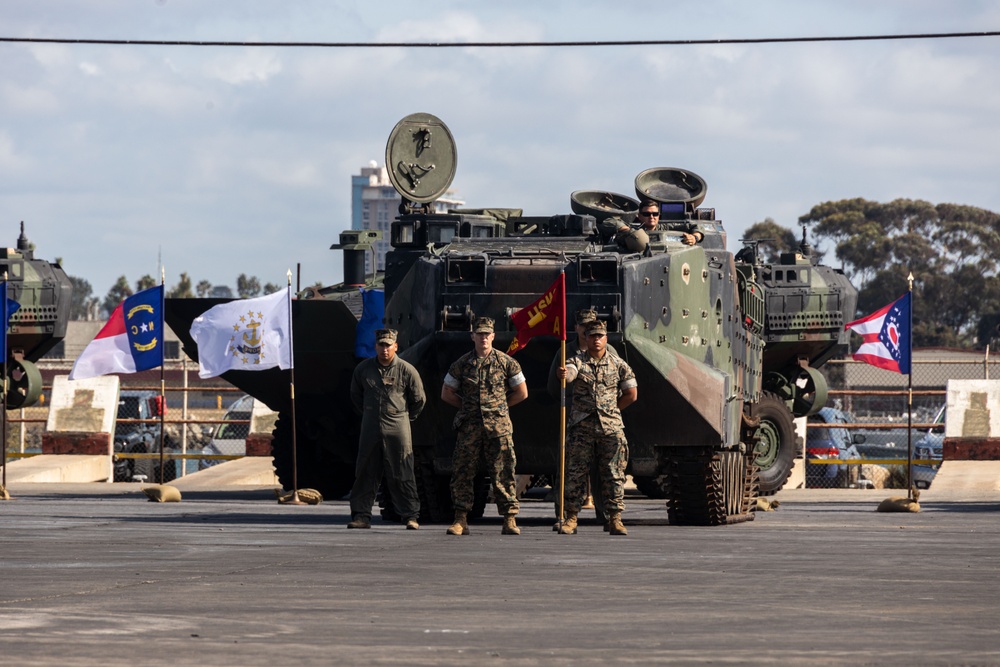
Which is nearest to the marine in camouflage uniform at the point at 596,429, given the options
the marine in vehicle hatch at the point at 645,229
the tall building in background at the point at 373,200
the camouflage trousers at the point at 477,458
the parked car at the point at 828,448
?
the camouflage trousers at the point at 477,458

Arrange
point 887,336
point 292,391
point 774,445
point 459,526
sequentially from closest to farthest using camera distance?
point 459,526, point 292,391, point 887,336, point 774,445

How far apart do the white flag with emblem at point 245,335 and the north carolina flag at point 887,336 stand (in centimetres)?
783

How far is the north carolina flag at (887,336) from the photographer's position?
2567 cm

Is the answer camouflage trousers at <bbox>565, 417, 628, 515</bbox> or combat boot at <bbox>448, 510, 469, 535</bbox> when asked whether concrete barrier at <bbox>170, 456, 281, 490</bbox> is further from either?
camouflage trousers at <bbox>565, 417, 628, 515</bbox>

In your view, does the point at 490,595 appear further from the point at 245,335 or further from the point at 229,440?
the point at 229,440

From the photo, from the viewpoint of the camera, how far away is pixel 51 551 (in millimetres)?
13758

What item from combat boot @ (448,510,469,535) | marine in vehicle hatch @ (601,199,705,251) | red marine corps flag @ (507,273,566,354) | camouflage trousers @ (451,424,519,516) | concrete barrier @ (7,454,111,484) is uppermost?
marine in vehicle hatch @ (601,199,705,251)

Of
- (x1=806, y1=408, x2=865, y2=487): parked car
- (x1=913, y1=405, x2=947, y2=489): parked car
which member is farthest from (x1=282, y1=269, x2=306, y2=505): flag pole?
(x1=913, y1=405, x2=947, y2=489): parked car

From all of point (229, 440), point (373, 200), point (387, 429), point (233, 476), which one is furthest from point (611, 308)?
point (373, 200)

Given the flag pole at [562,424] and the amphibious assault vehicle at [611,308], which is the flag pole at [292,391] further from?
the flag pole at [562,424]

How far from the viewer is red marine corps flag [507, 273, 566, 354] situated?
1689cm

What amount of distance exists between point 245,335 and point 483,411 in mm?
7711

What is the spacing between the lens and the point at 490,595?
1041cm

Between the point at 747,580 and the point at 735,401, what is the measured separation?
7.78 metres
